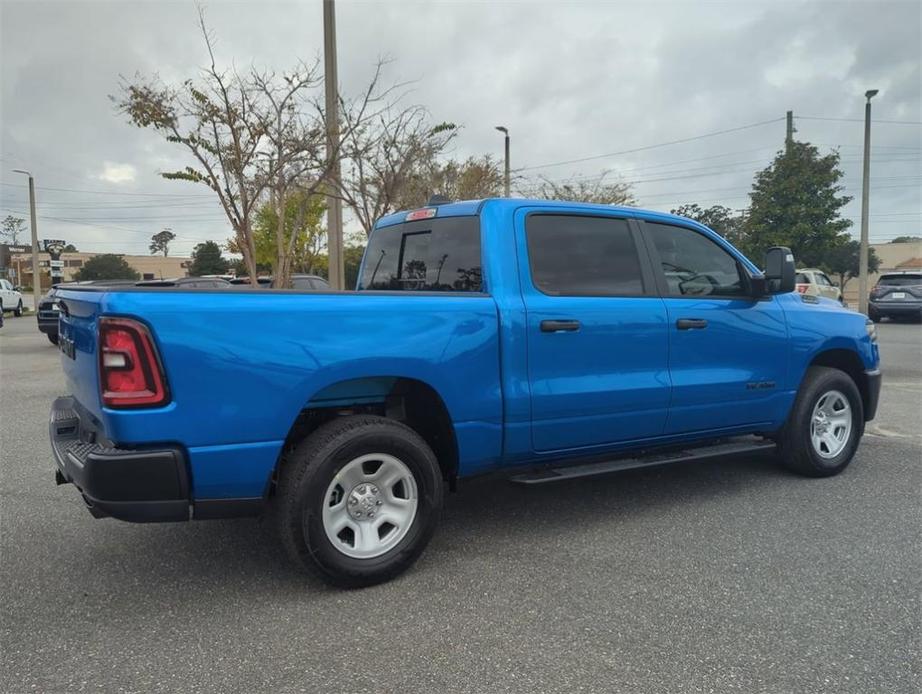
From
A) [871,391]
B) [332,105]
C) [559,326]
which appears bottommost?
[871,391]

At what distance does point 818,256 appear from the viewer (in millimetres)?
27312

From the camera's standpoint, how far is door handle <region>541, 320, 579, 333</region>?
375 centimetres

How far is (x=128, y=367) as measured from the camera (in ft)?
9.41

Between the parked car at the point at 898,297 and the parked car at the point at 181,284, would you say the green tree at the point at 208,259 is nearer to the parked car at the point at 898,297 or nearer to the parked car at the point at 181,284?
the parked car at the point at 898,297

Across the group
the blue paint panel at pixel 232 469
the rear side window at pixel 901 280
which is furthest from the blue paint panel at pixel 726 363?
the rear side window at pixel 901 280

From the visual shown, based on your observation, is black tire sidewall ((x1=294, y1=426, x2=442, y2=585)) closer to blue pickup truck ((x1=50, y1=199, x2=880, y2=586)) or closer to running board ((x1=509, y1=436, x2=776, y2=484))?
blue pickup truck ((x1=50, y1=199, x2=880, y2=586))

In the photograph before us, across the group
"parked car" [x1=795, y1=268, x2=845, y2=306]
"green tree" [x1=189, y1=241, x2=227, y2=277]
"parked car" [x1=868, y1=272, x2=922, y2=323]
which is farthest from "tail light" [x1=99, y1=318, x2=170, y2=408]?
"green tree" [x1=189, y1=241, x2=227, y2=277]

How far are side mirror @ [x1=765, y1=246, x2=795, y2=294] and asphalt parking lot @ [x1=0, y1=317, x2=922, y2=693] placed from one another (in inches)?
54.7

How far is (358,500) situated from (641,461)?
1832 mm

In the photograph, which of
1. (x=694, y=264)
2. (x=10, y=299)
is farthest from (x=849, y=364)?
(x=10, y=299)

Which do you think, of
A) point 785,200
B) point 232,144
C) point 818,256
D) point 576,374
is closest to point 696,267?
point 576,374

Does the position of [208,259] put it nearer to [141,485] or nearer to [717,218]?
[717,218]

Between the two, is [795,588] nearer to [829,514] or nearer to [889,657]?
[889,657]

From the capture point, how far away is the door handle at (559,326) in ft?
12.3
